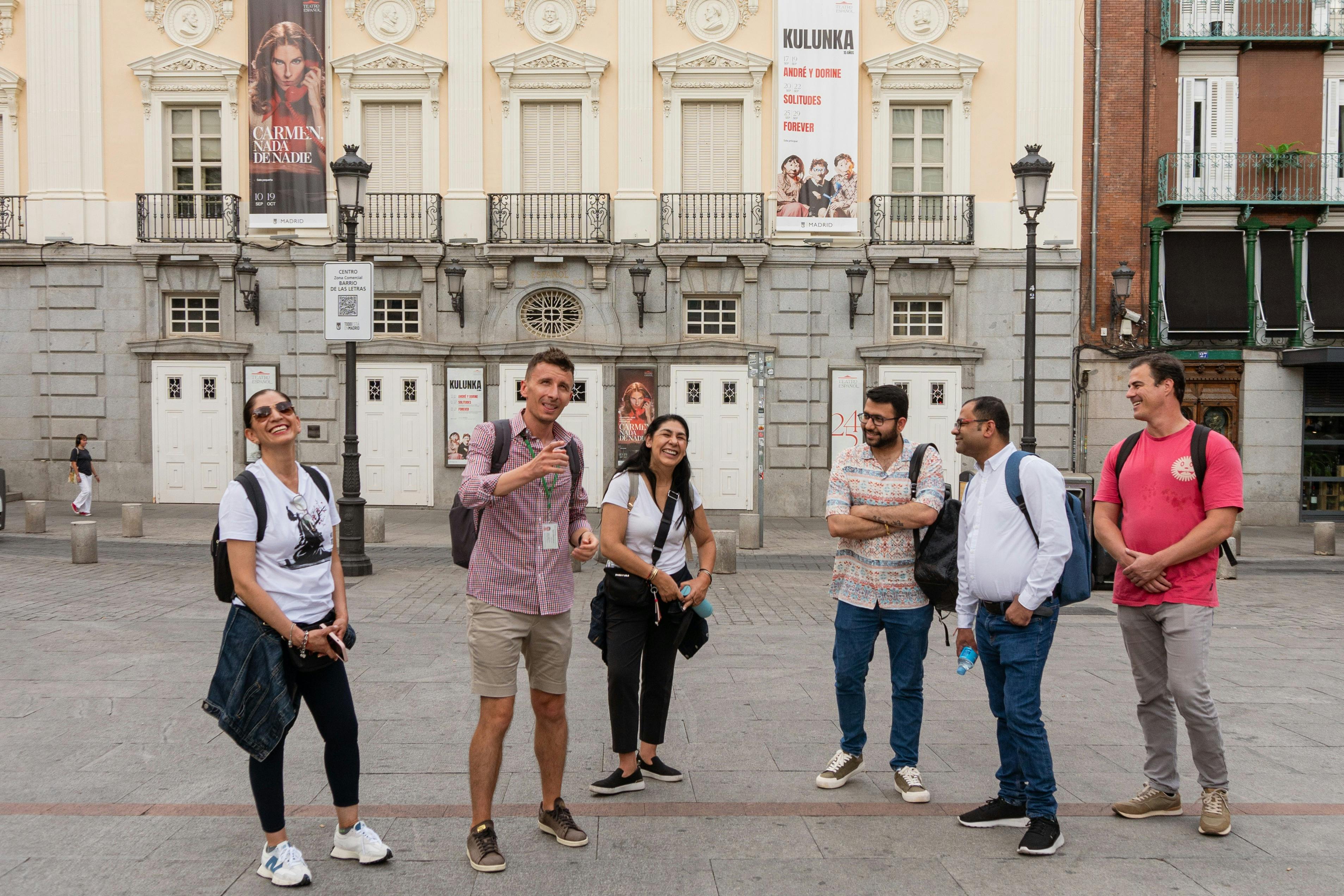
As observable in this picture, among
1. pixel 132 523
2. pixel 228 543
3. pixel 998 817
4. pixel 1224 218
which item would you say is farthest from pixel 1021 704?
pixel 1224 218

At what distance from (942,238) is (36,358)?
18834 mm

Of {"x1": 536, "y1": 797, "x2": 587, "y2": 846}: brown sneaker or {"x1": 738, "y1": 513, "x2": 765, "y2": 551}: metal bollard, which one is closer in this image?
{"x1": 536, "y1": 797, "x2": 587, "y2": 846}: brown sneaker

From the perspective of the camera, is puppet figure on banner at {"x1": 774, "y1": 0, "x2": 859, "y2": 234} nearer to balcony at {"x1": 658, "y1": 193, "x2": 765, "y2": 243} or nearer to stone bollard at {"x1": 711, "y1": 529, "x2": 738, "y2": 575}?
balcony at {"x1": 658, "y1": 193, "x2": 765, "y2": 243}

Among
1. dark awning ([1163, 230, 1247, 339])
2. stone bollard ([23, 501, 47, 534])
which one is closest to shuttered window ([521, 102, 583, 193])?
stone bollard ([23, 501, 47, 534])

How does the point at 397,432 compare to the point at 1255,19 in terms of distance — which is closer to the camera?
the point at 1255,19

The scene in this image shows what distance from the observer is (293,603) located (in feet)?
13.7

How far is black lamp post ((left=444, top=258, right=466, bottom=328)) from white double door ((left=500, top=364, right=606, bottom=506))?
4.22 feet

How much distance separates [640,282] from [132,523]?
9.98m

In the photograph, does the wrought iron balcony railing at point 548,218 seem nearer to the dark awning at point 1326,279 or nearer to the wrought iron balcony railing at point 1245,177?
the wrought iron balcony railing at point 1245,177

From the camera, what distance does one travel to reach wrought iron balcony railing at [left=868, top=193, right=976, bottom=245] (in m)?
21.4

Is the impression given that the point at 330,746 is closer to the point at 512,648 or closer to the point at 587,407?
the point at 512,648

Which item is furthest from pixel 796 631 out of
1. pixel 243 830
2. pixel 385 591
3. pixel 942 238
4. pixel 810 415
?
pixel 942 238

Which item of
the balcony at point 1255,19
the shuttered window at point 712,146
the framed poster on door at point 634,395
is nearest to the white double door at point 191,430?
the framed poster on door at point 634,395

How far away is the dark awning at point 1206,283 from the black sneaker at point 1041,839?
Result: 1948 cm
